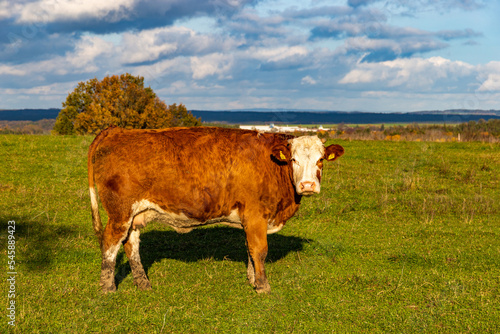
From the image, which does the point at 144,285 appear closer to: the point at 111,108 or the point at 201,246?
the point at 201,246

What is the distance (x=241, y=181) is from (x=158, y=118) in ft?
184

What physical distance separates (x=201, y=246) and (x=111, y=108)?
171ft

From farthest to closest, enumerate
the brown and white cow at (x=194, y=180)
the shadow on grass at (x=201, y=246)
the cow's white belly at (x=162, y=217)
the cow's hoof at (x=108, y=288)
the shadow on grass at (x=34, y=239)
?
the shadow on grass at (x=201, y=246), the shadow on grass at (x=34, y=239), the cow's hoof at (x=108, y=288), the cow's white belly at (x=162, y=217), the brown and white cow at (x=194, y=180)

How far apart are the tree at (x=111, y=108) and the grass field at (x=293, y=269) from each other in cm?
4168

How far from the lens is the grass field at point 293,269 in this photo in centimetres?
670

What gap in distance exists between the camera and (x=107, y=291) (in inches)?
301

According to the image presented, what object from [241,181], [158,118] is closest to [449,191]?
[241,181]

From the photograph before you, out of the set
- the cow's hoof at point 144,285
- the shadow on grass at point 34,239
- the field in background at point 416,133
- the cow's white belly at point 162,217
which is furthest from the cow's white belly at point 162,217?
the field in background at point 416,133

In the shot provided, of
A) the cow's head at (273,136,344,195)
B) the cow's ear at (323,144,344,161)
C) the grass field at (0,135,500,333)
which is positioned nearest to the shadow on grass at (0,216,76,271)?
the grass field at (0,135,500,333)

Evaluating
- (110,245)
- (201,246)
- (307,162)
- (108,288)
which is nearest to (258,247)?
(307,162)

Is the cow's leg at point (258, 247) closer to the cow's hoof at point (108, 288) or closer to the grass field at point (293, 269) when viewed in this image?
the grass field at point (293, 269)

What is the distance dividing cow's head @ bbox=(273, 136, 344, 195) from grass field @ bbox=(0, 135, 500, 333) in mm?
1989

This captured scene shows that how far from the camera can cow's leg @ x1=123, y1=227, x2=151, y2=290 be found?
26.0ft

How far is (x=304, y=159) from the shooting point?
285 inches
